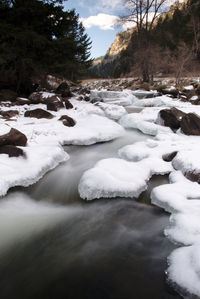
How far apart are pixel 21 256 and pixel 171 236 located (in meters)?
2.14

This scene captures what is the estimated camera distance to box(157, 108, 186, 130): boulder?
844cm

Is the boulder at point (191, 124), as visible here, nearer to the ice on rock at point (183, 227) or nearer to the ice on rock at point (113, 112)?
the ice on rock at point (183, 227)

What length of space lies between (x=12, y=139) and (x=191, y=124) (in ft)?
20.2

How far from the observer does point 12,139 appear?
5738mm

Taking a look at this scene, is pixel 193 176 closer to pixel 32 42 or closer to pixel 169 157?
pixel 169 157

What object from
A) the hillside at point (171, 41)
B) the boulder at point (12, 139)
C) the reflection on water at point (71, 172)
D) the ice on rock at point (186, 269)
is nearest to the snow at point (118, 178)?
the reflection on water at point (71, 172)

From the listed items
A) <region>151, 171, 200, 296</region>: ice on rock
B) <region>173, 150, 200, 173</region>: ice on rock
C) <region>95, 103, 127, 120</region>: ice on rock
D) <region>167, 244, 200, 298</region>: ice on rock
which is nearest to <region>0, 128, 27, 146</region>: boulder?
<region>151, 171, 200, 296</region>: ice on rock

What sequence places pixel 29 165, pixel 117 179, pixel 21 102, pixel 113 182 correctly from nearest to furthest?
pixel 113 182, pixel 117 179, pixel 29 165, pixel 21 102

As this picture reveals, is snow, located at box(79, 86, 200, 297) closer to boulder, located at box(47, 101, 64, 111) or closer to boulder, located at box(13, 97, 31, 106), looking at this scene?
boulder, located at box(47, 101, 64, 111)

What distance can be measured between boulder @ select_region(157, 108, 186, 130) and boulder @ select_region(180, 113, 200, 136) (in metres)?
0.74

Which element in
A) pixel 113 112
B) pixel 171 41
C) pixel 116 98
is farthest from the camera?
pixel 171 41

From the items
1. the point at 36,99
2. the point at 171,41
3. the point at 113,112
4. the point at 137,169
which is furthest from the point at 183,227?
the point at 171,41

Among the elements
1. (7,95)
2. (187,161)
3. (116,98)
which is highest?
(7,95)

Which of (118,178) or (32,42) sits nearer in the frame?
(118,178)
